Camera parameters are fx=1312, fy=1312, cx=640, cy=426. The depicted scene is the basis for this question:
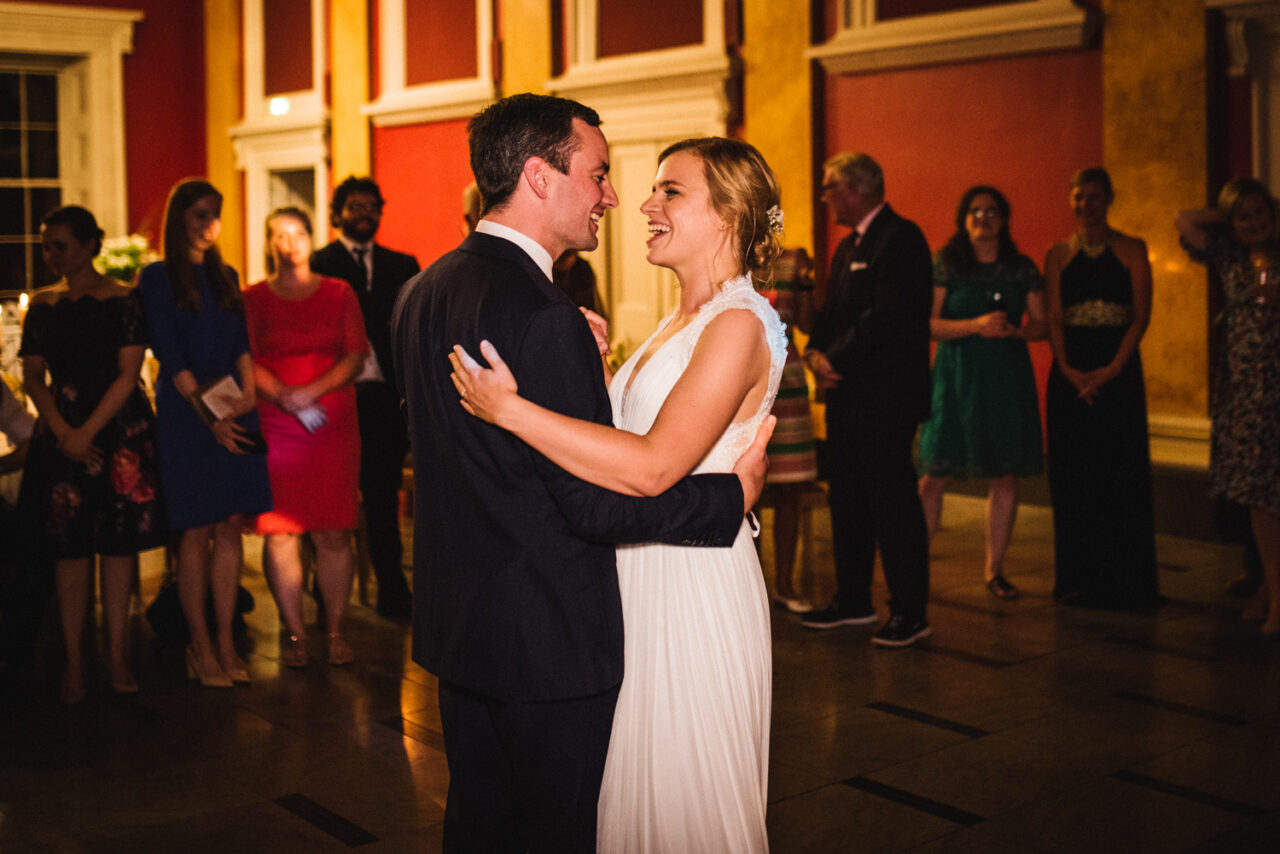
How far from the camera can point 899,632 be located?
15.3 feet

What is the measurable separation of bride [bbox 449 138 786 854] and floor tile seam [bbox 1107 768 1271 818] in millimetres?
1550

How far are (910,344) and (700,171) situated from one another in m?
2.53

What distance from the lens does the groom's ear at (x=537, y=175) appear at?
6.13 ft

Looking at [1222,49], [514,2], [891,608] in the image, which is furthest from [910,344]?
[514,2]

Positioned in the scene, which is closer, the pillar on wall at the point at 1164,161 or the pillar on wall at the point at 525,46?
the pillar on wall at the point at 1164,161

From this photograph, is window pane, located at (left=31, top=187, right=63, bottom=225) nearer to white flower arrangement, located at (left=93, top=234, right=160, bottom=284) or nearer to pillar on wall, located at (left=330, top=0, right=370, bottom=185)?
pillar on wall, located at (left=330, top=0, right=370, bottom=185)

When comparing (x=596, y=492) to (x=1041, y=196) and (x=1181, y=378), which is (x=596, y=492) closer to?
(x=1181, y=378)

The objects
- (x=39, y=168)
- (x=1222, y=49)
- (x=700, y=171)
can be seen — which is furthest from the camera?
(x=39, y=168)

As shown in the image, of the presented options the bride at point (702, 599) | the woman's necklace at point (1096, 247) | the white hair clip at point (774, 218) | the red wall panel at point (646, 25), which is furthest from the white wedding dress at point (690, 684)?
the red wall panel at point (646, 25)

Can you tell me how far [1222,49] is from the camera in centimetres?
654

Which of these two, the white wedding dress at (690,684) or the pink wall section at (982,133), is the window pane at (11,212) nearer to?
the pink wall section at (982,133)

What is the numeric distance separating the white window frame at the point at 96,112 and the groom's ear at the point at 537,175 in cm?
1153

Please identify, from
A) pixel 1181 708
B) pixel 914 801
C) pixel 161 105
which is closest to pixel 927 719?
pixel 914 801

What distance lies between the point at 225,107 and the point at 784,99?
6.93 m
